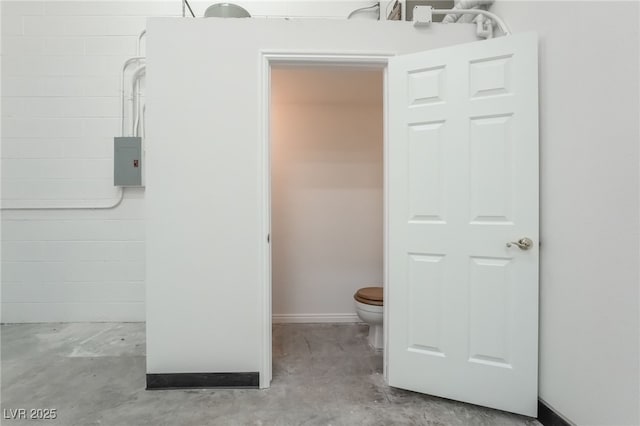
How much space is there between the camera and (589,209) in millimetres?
1308

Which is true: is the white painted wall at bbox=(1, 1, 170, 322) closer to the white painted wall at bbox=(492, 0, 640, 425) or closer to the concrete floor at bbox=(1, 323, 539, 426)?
the concrete floor at bbox=(1, 323, 539, 426)

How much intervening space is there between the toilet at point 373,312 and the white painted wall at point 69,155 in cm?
196

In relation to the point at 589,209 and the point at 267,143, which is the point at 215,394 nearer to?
the point at 267,143

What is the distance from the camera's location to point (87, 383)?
6.11ft

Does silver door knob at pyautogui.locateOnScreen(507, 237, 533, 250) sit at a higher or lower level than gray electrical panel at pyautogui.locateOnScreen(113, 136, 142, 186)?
lower

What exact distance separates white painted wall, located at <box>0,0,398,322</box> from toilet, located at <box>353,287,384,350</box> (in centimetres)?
196

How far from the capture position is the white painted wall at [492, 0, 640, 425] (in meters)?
1.16

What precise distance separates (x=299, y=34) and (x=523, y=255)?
1704 millimetres

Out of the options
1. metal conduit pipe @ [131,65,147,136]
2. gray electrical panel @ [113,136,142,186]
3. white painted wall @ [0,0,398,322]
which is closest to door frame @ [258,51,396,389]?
white painted wall @ [0,0,398,322]

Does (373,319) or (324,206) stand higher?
(324,206)

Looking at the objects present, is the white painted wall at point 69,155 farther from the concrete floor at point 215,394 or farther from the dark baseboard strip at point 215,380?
the dark baseboard strip at point 215,380

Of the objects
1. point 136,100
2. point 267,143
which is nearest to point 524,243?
point 267,143

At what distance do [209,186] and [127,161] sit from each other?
131 cm

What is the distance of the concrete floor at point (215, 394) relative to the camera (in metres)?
1.57
